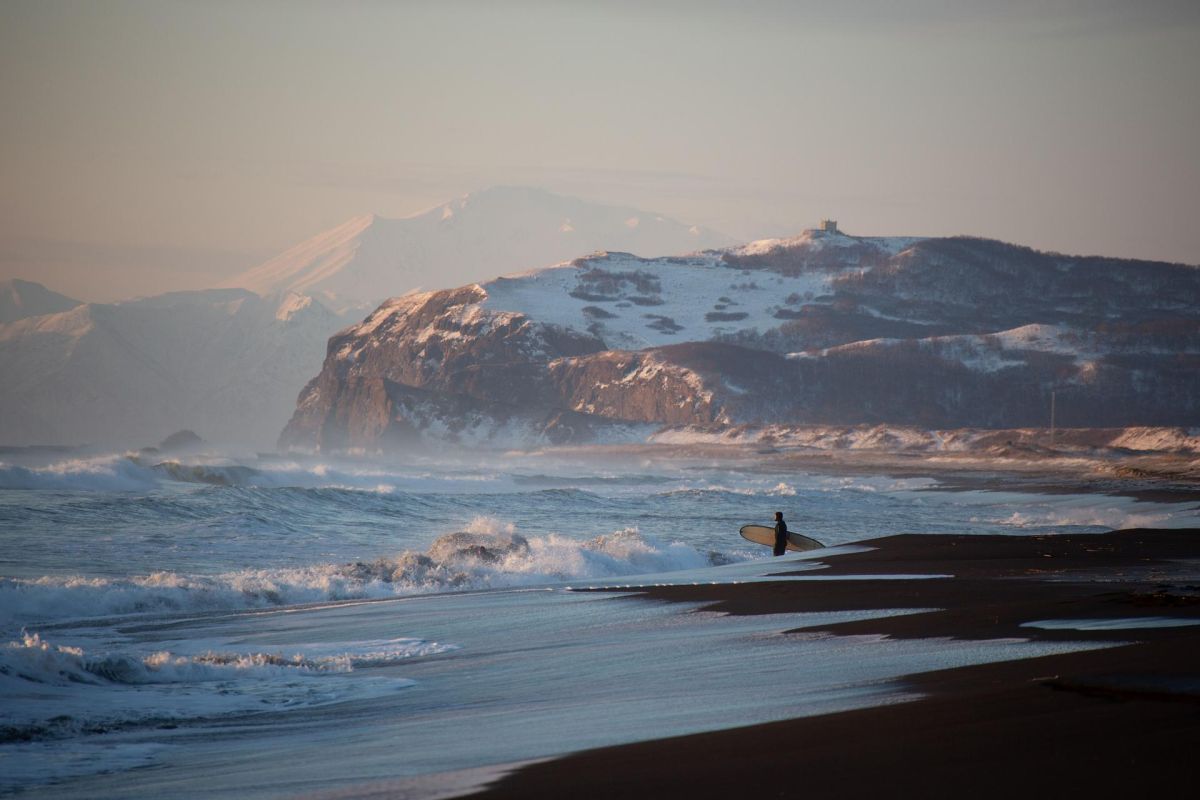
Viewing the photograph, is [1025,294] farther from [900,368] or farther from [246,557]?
[246,557]

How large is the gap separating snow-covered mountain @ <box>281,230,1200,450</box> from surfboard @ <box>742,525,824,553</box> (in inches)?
3922

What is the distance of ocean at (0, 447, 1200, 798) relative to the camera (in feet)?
24.3

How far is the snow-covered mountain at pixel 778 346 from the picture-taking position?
132m

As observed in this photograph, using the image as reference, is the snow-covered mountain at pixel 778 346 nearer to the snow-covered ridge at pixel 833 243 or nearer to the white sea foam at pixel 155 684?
the snow-covered ridge at pixel 833 243

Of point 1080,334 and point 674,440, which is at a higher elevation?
point 1080,334

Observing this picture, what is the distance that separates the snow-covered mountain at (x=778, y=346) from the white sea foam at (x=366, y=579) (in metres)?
103

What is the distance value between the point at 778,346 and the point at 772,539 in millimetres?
135490

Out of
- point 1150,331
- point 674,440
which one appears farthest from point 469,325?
point 1150,331

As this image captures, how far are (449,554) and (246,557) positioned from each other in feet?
13.1

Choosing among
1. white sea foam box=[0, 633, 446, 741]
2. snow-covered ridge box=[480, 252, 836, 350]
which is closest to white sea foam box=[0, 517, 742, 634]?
white sea foam box=[0, 633, 446, 741]

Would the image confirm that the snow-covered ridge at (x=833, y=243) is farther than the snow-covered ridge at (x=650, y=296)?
Yes

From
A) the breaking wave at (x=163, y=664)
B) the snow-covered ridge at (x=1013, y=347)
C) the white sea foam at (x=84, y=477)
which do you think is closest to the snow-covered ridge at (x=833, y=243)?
the snow-covered ridge at (x=1013, y=347)

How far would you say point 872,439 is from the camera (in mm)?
108562

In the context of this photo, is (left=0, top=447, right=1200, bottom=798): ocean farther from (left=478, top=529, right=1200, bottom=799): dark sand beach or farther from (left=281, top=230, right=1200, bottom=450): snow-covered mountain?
(left=281, top=230, right=1200, bottom=450): snow-covered mountain
